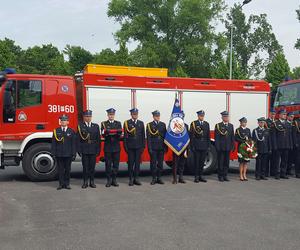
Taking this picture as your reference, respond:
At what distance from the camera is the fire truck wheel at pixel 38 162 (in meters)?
9.78

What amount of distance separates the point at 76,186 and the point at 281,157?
5196 millimetres

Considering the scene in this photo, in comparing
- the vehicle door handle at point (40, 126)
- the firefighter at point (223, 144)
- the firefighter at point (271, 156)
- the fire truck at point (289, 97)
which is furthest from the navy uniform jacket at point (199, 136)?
the fire truck at point (289, 97)

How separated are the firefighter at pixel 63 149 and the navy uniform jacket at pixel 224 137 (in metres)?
3.46

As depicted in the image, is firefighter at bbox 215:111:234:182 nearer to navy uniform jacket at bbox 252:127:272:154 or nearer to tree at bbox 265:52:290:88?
navy uniform jacket at bbox 252:127:272:154

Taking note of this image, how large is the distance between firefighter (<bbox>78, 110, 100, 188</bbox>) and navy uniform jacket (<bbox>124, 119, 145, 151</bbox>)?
0.67 meters

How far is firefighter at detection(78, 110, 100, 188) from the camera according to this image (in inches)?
371

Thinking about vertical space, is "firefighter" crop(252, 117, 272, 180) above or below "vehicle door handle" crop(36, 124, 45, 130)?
below

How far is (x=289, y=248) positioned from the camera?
514 cm

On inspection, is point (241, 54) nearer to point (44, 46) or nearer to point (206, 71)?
point (206, 71)

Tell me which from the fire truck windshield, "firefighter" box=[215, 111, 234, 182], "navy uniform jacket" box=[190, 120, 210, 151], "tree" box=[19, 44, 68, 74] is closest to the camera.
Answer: "navy uniform jacket" box=[190, 120, 210, 151]

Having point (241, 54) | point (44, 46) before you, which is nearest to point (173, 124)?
point (44, 46)

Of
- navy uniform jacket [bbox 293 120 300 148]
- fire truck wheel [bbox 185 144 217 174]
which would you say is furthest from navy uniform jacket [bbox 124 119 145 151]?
navy uniform jacket [bbox 293 120 300 148]

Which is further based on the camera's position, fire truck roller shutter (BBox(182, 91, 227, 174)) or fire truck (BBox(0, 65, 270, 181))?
fire truck roller shutter (BBox(182, 91, 227, 174))

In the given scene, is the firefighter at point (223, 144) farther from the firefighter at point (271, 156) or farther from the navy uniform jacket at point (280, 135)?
the navy uniform jacket at point (280, 135)
